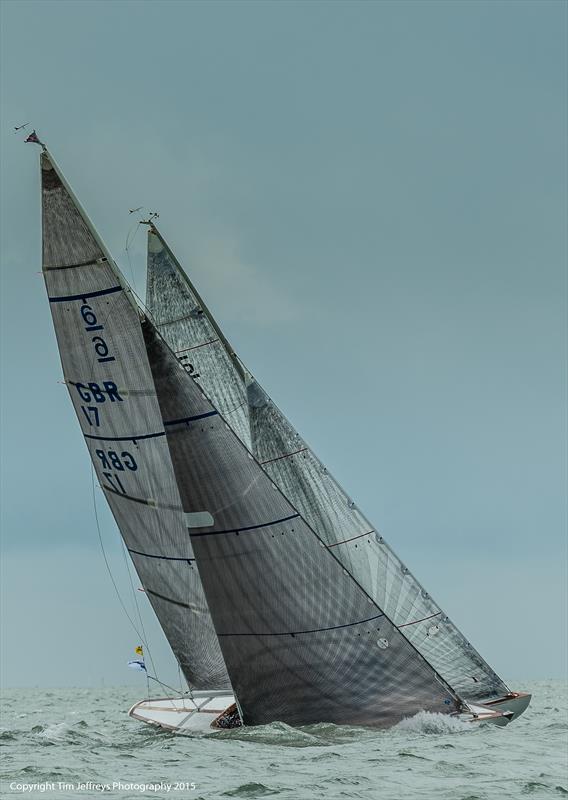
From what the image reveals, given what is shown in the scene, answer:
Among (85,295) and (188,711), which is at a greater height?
(85,295)

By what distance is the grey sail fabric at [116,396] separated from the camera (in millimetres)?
22375

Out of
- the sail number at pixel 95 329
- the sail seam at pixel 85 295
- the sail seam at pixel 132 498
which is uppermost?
the sail seam at pixel 85 295

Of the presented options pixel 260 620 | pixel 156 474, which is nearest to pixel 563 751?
pixel 260 620

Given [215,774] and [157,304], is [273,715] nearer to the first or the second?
[215,774]

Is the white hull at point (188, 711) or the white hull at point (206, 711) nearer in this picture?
the white hull at point (206, 711)

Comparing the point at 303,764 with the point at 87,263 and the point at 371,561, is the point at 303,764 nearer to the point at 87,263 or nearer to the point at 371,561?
the point at 371,561

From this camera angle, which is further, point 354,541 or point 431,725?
point 354,541

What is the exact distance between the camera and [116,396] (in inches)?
920

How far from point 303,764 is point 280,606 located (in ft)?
13.3

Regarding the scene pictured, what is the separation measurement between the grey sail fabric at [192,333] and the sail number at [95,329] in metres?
5.62

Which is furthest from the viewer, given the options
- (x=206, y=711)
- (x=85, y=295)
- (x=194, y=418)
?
(x=206, y=711)

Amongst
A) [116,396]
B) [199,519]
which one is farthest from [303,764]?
[116,396]

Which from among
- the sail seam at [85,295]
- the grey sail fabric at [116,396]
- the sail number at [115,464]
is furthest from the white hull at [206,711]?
the sail seam at [85,295]

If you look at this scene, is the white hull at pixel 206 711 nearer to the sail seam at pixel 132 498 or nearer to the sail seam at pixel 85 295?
the sail seam at pixel 132 498
